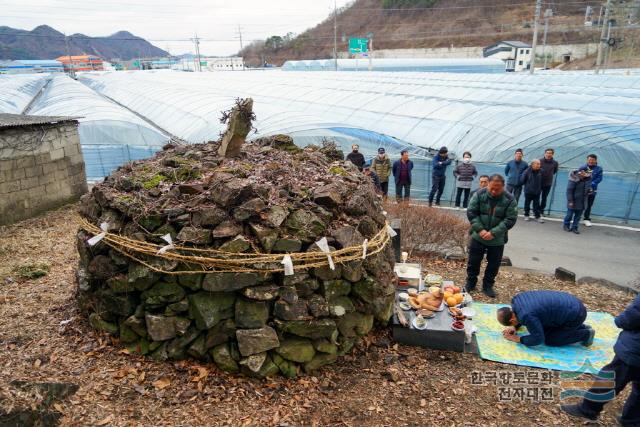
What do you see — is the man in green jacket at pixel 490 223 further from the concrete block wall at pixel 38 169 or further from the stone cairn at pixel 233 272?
the concrete block wall at pixel 38 169

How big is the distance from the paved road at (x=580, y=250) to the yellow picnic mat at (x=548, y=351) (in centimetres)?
261

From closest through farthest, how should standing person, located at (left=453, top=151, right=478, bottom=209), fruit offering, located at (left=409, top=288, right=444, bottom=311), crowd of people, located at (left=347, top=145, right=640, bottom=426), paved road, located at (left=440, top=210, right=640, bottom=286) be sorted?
crowd of people, located at (left=347, top=145, right=640, bottom=426) → fruit offering, located at (left=409, top=288, right=444, bottom=311) → paved road, located at (left=440, top=210, right=640, bottom=286) → standing person, located at (left=453, top=151, right=478, bottom=209)

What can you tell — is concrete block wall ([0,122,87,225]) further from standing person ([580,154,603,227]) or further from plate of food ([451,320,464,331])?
standing person ([580,154,603,227])

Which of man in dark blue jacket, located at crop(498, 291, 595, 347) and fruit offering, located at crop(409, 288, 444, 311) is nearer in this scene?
man in dark blue jacket, located at crop(498, 291, 595, 347)

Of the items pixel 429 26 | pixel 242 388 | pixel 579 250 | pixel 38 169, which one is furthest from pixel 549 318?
pixel 429 26

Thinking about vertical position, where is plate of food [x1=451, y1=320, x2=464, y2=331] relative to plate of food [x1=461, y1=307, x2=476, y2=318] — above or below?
above

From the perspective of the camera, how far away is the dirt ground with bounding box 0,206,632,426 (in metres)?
3.85

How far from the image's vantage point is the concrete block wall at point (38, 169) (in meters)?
8.77

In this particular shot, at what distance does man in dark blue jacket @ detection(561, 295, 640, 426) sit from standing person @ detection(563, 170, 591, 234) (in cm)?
607

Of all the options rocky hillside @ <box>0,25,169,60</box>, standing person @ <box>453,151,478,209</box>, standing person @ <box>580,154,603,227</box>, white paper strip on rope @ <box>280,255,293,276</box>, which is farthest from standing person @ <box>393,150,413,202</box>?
rocky hillside @ <box>0,25,169,60</box>

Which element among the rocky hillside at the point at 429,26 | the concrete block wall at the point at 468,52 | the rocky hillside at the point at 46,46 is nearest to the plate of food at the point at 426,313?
the concrete block wall at the point at 468,52

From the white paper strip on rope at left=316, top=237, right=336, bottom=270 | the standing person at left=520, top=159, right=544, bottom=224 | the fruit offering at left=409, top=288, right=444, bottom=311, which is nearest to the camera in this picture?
the white paper strip on rope at left=316, top=237, right=336, bottom=270

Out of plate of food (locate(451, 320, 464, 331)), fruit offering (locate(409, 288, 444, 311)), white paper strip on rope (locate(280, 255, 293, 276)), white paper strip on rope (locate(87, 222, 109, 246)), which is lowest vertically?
plate of food (locate(451, 320, 464, 331))

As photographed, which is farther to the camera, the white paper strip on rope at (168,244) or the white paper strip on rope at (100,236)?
the white paper strip on rope at (100,236)
